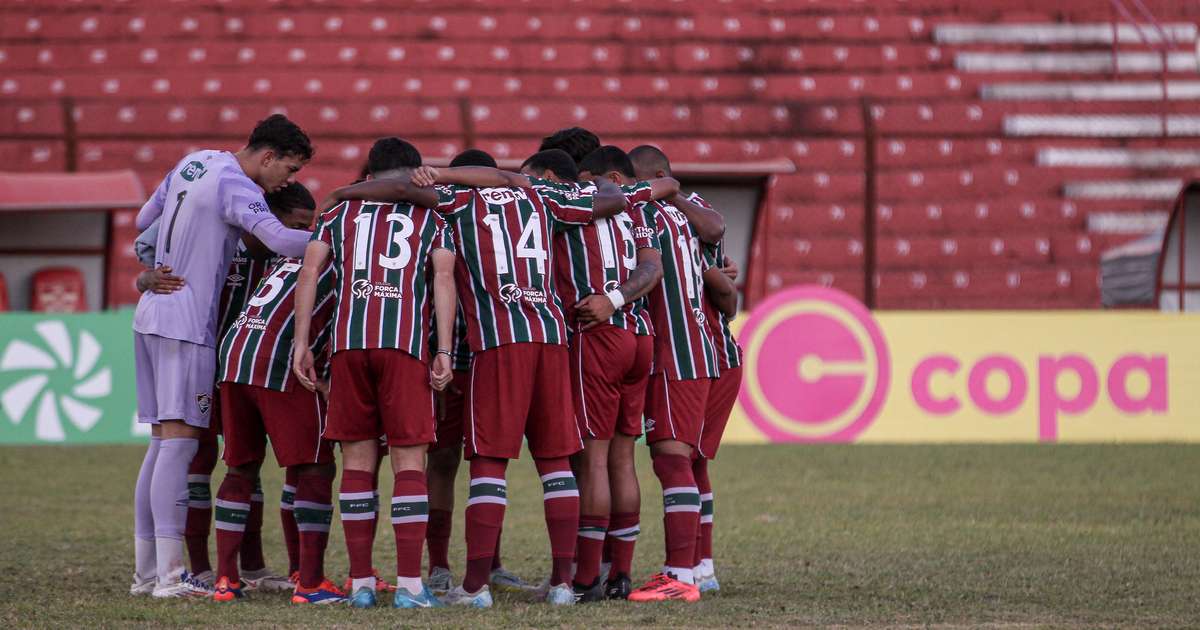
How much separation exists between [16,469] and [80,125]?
982 centimetres

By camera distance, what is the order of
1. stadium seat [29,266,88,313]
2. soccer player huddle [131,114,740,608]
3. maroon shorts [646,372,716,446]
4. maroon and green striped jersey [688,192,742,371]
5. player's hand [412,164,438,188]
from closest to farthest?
soccer player huddle [131,114,740,608] → player's hand [412,164,438,188] → maroon shorts [646,372,716,446] → maroon and green striped jersey [688,192,742,371] → stadium seat [29,266,88,313]

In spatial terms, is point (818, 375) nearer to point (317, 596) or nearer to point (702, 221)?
point (702, 221)

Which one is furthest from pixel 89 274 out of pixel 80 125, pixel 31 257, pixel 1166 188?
pixel 1166 188

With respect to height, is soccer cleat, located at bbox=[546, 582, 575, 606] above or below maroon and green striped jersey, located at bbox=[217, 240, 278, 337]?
below

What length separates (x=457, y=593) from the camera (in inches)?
206

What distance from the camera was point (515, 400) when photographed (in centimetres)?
522

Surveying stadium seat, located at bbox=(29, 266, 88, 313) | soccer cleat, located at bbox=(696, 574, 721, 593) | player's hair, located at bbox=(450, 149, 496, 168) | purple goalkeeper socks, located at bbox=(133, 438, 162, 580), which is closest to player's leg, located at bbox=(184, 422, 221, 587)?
purple goalkeeper socks, located at bbox=(133, 438, 162, 580)

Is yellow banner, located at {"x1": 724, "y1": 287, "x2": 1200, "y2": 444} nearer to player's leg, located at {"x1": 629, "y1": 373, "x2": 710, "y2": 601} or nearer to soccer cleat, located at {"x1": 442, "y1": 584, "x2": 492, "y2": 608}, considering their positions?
player's leg, located at {"x1": 629, "y1": 373, "x2": 710, "y2": 601}

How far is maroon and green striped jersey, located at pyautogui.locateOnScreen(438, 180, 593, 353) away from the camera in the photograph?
5.25 meters

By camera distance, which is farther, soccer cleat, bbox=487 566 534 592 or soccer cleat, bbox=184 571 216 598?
soccer cleat, bbox=487 566 534 592

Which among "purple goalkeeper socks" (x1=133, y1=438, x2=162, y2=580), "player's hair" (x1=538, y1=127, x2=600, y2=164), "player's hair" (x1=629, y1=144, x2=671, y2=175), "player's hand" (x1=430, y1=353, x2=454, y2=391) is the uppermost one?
"player's hair" (x1=538, y1=127, x2=600, y2=164)

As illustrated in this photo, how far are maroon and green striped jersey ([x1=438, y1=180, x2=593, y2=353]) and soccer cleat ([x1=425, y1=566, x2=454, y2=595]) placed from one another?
1.02 meters

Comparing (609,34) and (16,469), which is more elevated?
(609,34)

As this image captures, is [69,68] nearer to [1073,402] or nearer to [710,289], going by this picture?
[1073,402]
